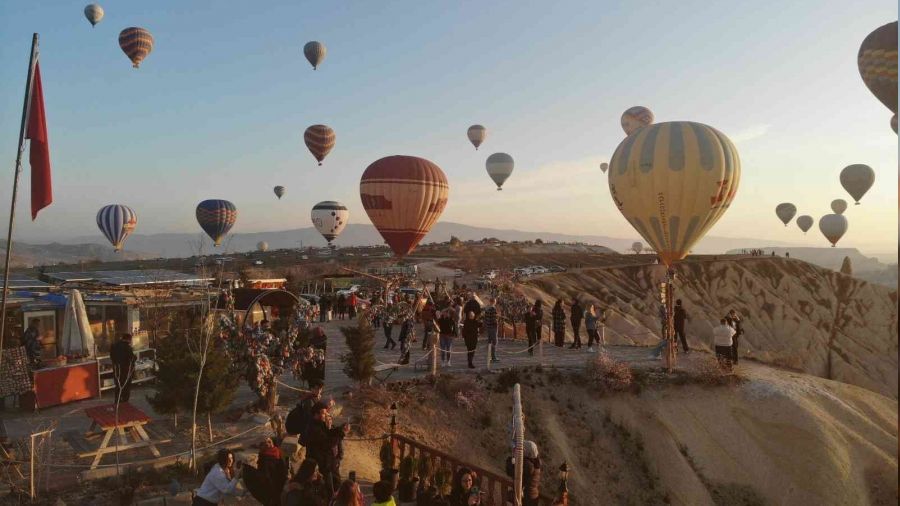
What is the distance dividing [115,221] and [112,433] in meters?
42.3

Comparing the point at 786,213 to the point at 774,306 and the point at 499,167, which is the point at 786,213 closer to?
the point at 774,306

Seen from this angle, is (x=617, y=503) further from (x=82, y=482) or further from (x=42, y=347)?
(x=42, y=347)

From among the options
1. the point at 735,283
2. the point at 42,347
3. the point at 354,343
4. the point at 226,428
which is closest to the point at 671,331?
A: the point at 354,343

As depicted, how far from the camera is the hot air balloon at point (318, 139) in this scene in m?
45.0

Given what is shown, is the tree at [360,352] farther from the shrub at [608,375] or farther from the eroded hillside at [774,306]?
the eroded hillside at [774,306]

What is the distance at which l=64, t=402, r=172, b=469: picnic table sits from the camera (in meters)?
9.41

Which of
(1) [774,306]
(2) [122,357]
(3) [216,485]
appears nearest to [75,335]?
(2) [122,357]

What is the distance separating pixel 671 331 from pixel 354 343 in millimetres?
9000

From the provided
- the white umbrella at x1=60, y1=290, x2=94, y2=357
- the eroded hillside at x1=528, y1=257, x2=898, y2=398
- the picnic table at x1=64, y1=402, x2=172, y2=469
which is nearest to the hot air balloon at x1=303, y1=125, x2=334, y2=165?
the eroded hillside at x1=528, y1=257, x2=898, y2=398

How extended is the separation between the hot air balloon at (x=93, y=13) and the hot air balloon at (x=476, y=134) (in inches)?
1278

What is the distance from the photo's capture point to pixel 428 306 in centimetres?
1705

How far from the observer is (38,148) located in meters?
9.32

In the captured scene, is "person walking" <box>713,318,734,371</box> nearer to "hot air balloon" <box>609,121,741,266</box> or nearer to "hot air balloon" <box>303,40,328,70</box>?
"hot air balloon" <box>609,121,741,266</box>

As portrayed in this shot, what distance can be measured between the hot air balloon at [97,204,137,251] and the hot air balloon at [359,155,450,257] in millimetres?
30484
